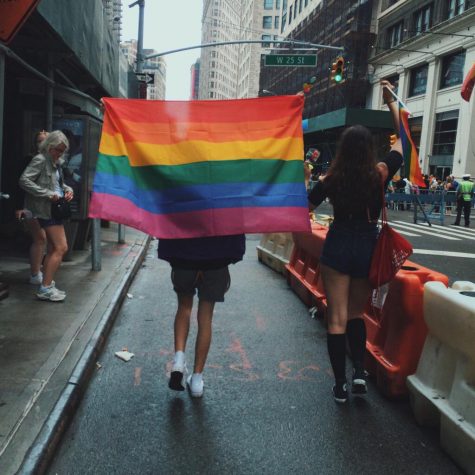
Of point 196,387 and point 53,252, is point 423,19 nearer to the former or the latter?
point 53,252

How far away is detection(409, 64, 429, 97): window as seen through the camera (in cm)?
3522

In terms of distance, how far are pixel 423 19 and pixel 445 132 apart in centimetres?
878

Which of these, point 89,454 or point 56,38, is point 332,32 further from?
point 89,454

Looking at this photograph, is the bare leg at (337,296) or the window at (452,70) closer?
the bare leg at (337,296)

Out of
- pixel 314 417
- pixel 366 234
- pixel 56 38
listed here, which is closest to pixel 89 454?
pixel 314 417

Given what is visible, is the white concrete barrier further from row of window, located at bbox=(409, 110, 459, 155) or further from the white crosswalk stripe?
row of window, located at bbox=(409, 110, 459, 155)

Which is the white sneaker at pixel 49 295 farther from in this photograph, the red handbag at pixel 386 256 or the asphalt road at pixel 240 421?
the red handbag at pixel 386 256

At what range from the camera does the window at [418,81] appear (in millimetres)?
35219

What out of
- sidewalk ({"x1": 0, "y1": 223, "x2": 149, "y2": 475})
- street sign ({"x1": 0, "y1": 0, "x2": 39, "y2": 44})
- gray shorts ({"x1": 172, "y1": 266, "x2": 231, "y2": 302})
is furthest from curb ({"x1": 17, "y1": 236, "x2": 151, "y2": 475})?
street sign ({"x1": 0, "y1": 0, "x2": 39, "y2": 44})

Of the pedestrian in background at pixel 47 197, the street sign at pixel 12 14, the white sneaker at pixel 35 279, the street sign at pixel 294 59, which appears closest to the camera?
the street sign at pixel 12 14

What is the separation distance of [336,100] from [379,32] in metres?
7.84

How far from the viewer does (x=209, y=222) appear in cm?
358

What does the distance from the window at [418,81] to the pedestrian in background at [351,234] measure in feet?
113

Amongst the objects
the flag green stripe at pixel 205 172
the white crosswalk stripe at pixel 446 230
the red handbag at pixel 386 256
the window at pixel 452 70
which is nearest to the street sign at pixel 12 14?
the flag green stripe at pixel 205 172
